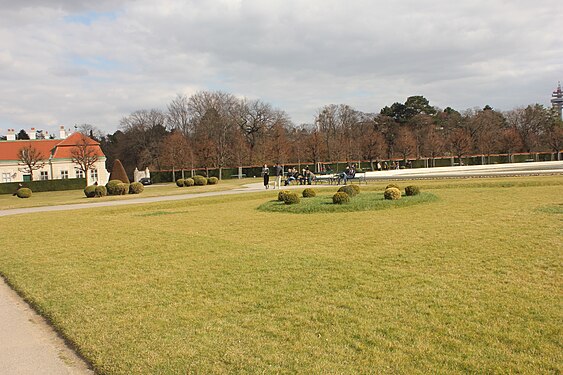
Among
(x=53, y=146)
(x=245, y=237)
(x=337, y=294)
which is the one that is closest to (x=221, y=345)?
(x=337, y=294)

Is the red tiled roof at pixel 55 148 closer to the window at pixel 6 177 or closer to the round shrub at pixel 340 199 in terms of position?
the window at pixel 6 177

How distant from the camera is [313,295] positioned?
6500 millimetres

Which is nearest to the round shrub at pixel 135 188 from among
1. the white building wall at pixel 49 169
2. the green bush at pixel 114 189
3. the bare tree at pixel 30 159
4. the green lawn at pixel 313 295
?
the green bush at pixel 114 189

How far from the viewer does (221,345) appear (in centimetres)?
488

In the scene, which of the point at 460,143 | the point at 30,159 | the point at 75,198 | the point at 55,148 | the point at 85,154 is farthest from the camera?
the point at 460,143

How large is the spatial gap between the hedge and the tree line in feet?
44.1

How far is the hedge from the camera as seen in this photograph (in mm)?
51344

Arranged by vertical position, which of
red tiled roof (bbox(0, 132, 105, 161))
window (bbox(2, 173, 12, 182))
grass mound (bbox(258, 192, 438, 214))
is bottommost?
grass mound (bbox(258, 192, 438, 214))

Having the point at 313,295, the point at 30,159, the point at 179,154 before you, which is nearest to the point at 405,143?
the point at 179,154

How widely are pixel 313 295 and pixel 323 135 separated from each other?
67106 millimetres

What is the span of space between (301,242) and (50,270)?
218 inches

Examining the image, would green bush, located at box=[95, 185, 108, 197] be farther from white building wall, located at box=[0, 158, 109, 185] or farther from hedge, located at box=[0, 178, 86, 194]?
white building wall, located at box=[0, 158, 109, 185]

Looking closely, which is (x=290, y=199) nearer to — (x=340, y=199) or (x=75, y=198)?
(x=340, y=199)

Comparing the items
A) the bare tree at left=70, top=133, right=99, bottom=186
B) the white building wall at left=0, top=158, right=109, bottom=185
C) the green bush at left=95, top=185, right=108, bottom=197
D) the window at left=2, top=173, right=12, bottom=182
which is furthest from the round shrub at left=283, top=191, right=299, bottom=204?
the window at left=2, top=173, right=12, bottom=182
